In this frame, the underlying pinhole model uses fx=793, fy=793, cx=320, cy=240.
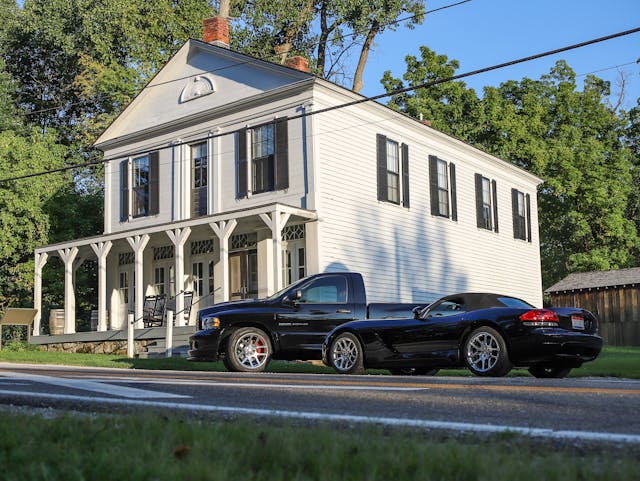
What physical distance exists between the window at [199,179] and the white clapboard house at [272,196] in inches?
1.7

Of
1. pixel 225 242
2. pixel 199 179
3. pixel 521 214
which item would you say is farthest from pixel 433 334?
pixel 521 214

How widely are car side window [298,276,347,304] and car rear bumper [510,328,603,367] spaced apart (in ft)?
13.4

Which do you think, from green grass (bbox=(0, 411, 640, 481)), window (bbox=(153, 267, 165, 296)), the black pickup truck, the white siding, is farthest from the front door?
green grass (bbox=(0, 411, 640, 481))

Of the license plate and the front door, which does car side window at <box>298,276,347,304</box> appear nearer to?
the license plate

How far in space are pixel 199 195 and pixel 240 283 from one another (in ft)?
10.3

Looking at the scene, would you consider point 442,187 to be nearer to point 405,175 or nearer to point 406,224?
point 405,175

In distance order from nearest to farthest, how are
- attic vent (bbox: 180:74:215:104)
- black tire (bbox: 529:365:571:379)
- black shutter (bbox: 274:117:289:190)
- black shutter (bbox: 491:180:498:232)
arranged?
1. black tire (bbox: 529:365:571:379)
2. black shutter (bbox: 274:117:289:190)
3. attic vent (bbox: 180:74:215:104)
4. black shutter (bbox: 491:180:498:232)

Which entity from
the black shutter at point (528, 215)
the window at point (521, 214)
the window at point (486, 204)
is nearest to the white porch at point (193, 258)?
the window at point (486, 204)

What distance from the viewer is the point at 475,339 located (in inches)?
434

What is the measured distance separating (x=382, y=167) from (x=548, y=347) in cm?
1362

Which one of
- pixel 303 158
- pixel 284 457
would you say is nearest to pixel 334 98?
pixel 303 158

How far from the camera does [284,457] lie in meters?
3.74

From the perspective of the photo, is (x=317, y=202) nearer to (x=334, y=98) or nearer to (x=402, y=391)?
(x=334, y=98)

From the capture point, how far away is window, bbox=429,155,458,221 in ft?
85.3
